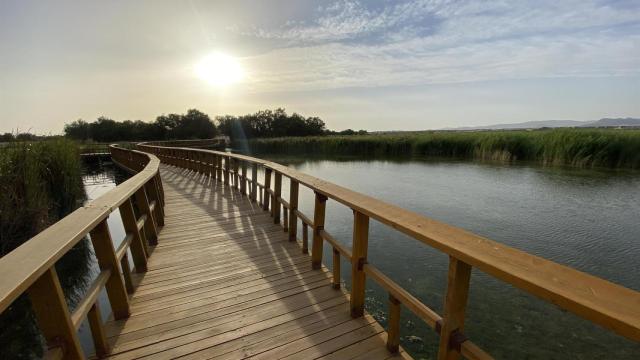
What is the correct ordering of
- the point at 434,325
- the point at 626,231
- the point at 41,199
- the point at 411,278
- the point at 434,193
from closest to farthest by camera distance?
the point at 434,325, the point at 411,278, the point at 41,199, the point at 626,231, the point at 434,193

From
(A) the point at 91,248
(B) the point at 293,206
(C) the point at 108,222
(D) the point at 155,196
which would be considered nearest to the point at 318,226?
(B) the point at 293,206

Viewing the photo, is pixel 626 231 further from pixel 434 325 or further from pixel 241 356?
pixel 241 356

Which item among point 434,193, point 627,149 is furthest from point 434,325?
point 627,149

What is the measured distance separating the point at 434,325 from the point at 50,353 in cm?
186

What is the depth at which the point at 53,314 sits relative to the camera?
1.47 metres

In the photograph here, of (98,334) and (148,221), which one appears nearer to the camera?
(98,334)

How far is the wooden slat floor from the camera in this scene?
2061mm

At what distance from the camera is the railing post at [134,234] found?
2793 mm

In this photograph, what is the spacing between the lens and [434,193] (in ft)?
34.7

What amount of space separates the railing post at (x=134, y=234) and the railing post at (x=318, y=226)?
1682 millimetres

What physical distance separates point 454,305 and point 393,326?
2.32 feet

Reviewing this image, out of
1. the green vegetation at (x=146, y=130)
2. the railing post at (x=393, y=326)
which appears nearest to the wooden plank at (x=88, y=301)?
the railing post at (x=393, y=326)

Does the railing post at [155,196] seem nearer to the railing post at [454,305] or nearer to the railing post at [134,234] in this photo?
the railing post at [134,234]

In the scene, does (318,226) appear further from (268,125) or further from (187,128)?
(268,125)
